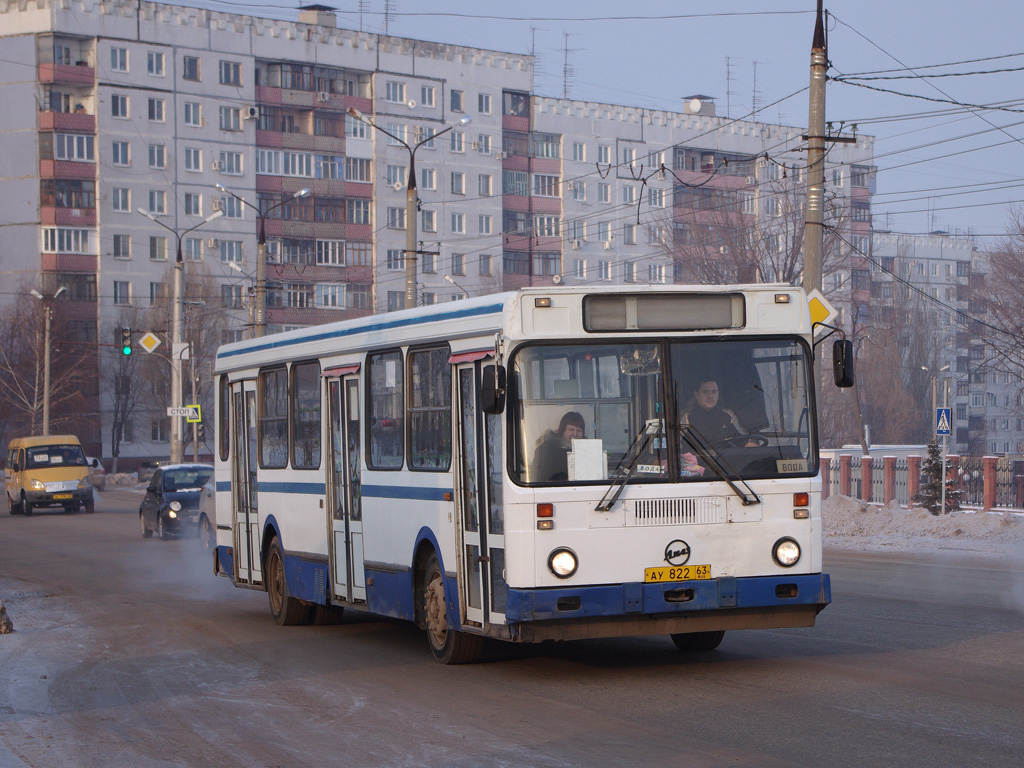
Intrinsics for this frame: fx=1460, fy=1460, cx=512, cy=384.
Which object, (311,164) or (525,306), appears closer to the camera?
(525,306)

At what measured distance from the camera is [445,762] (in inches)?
281

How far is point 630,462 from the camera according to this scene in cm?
938

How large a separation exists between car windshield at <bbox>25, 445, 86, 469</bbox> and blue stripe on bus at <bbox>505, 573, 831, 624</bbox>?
37.2 meters

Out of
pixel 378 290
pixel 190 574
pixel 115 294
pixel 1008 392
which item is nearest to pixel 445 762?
pixel 190 574

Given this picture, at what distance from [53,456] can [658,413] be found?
3771 centimetres

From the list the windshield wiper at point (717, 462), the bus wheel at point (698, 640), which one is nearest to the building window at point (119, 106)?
the bus wheel at point (698, 640)

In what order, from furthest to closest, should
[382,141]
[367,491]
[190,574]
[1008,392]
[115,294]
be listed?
[1008,392] < [382,141] < [115,294] < [190,574] < [367,491]

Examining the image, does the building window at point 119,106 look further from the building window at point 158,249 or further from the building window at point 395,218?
the building window at point 395,218

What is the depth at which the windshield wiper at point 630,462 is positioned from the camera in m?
9.28

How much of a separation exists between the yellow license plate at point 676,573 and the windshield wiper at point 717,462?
523 millimetres

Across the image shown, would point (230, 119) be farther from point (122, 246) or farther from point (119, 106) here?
point (122, 246)

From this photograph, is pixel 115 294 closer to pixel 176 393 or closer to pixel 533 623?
pixel 176 393

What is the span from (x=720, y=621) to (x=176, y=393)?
38720 millimetres

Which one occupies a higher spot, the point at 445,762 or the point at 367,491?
the point at 367,491
